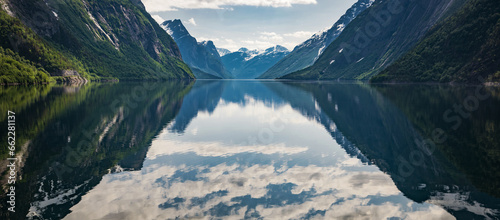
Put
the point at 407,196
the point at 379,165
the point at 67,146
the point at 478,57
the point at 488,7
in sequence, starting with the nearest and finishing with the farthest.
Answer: the point at 407,196 → the point at 379,165 → the point at 67,146 → the point at 478,57 → the point at 488,7

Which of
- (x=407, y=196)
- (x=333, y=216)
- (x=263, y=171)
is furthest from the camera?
(x=263, y=171)

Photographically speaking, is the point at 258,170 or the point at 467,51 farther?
the point at 467,51

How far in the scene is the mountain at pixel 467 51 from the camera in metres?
142

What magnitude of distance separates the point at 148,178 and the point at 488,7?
666 ft

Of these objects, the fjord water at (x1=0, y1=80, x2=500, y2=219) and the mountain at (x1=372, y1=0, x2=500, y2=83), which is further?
the mountain at (x1=372, y1=0, x2=500, y2=83)

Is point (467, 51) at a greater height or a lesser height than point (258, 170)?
greater

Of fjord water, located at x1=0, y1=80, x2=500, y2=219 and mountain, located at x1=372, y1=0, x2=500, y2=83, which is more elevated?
mountain, located at x1=372, y1=0, x2=500, y2=83

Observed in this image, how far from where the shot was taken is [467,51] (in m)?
164

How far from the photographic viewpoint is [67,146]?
89.5ft

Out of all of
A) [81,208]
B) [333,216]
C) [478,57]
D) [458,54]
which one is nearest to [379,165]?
[333,216]

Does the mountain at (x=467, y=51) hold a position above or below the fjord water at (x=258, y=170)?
above

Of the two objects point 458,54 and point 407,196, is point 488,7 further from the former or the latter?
point 407,196

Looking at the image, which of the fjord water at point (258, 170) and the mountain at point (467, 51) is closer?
the fjord water at point (258, 170)

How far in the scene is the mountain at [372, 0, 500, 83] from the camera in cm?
14238
